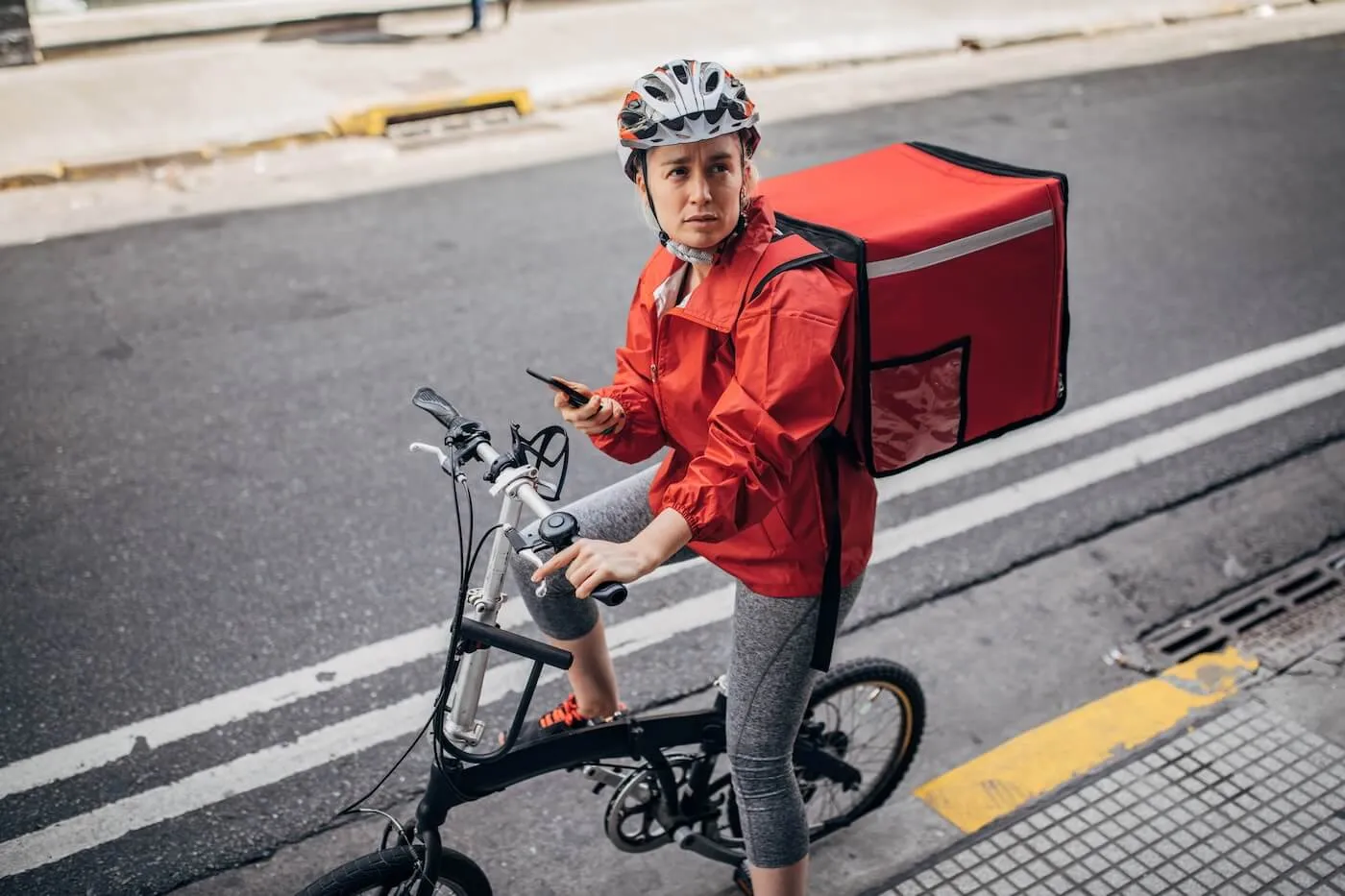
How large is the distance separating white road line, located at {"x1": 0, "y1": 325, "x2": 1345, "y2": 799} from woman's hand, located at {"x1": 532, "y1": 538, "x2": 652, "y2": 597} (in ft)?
4.93

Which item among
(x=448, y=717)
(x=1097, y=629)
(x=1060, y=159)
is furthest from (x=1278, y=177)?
(x=448, y=717)

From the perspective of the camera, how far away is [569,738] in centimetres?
289

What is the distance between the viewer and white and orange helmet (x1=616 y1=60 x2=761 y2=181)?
240 cm

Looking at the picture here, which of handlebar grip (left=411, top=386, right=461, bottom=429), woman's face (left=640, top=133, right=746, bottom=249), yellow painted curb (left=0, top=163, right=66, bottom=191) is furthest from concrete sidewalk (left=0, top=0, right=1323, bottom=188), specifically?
woman's face (left=640, top=133, right=746, bottom=249)

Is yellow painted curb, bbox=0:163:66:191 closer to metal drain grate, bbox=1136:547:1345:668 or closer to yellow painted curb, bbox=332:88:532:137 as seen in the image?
yellow painted curb, bbox=332:88:532:137

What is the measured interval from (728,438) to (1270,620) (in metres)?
2.95

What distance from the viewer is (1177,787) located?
360cm

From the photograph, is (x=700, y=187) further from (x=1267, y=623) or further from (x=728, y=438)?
(x=1267, y=623)

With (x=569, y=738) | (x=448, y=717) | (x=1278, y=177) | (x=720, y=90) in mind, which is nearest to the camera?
(x=720, y=90)

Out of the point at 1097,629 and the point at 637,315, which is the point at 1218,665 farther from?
the point at 637,315

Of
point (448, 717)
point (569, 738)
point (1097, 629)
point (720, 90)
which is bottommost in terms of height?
point (1097, 629)

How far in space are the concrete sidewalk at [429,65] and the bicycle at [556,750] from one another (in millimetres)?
7513

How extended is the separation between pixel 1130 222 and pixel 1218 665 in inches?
176

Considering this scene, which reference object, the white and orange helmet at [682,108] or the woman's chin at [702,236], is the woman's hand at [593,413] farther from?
the white and orange helmet at [682,108]
